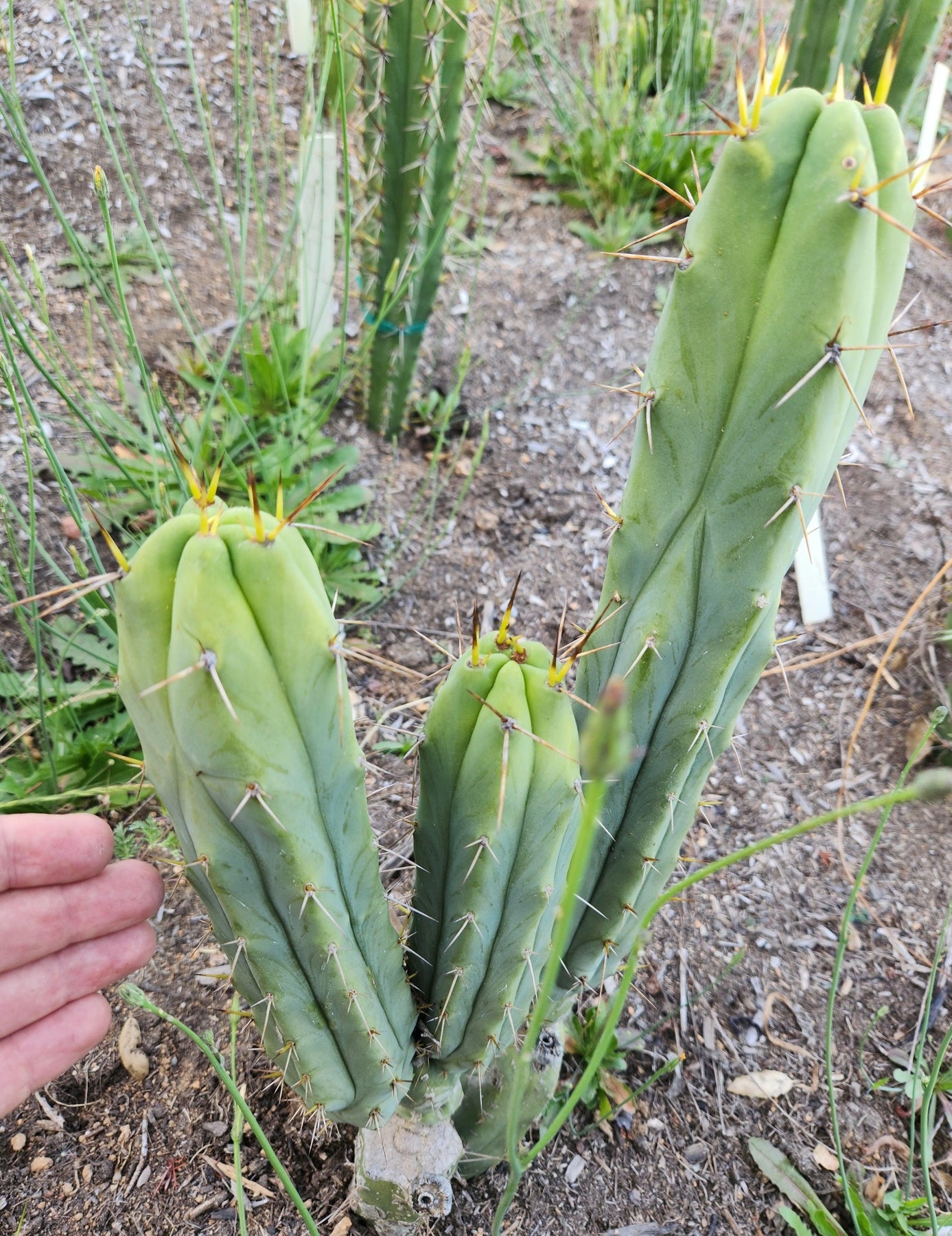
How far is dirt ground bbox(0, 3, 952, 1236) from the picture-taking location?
139 cm

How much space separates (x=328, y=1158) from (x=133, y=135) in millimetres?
2804

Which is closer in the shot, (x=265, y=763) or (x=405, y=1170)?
(x=265, y=763)

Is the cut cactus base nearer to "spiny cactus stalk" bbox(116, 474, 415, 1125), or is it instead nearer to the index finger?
"spiny cactus stalk" bbox(116, 474, 415, 1125)

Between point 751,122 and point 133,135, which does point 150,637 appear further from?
point 133,135

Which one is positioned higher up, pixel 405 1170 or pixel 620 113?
pixel 620 113

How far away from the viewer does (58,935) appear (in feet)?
4.17

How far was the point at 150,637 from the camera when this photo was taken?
806 millimetres

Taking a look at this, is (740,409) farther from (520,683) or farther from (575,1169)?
(575,1169)

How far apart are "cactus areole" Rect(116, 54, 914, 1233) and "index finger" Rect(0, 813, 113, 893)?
365 millimetres

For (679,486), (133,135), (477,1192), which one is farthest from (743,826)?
(133,135)

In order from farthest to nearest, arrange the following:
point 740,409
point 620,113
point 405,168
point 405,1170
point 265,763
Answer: point 620,113, point 405,168, point 405,1170, point 740,409, point 265,763

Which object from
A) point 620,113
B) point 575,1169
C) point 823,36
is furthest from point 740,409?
point 620,113

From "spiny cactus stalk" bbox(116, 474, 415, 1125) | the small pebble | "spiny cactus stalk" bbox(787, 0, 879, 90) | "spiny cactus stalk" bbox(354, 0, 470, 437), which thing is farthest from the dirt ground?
"spiny cactus stalk" bbox(787, 0, 879, 90)

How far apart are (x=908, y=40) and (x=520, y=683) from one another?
203 cm
